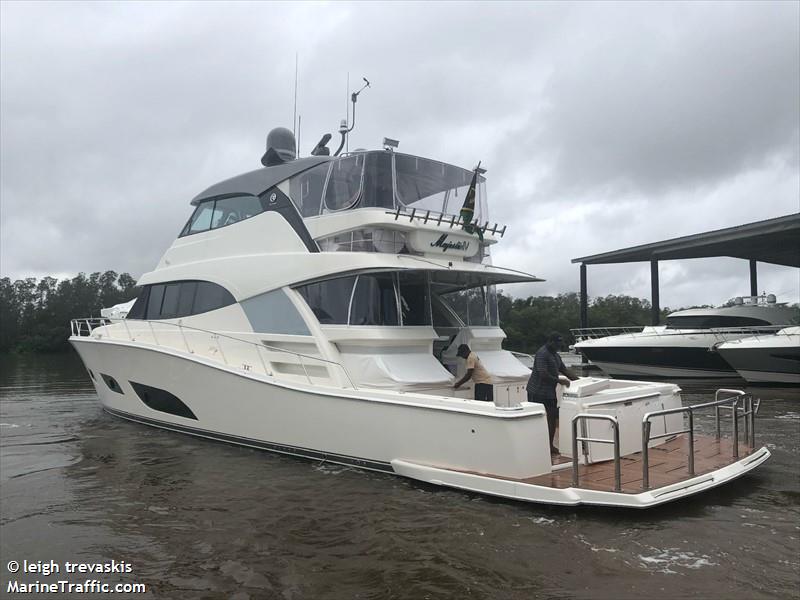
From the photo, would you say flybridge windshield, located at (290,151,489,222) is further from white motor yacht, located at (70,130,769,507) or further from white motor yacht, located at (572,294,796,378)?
white motor yacht, located at (572,294,796,378)

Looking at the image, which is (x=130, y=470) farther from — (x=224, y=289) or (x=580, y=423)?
(x=580, y=423)

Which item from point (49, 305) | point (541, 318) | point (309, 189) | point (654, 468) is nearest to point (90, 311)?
point (49, 305)

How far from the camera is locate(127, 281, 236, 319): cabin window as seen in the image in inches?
370

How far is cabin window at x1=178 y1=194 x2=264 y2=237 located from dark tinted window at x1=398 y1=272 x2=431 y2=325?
2638 mm

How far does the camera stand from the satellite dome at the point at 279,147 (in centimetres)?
1032

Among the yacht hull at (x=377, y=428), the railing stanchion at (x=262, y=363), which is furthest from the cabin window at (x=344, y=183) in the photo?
the yacht hull at (x=377, y=428)

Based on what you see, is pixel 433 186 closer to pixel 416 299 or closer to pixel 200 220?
pixel 416 299

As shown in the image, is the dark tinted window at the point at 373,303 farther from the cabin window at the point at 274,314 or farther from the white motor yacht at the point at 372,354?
the cabin window at the point at 274,314

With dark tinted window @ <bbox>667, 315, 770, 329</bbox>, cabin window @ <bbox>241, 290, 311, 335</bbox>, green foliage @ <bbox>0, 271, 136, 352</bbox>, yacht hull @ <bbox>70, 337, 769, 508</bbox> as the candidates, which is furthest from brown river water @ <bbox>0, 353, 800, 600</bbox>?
green foliage @ <bbox>0, 271, 136, 352</bbox>

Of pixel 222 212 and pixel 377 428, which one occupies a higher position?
pixel 222 212

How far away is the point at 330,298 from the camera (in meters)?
7.93

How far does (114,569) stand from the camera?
457 centimetres

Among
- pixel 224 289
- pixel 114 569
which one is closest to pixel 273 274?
pixel 224 289

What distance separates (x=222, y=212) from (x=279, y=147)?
1670 millimetres
